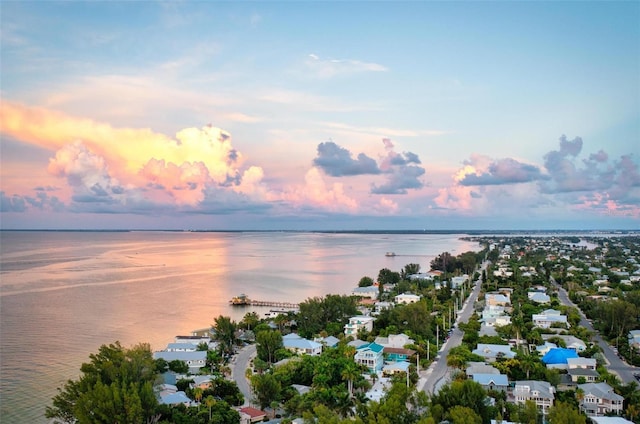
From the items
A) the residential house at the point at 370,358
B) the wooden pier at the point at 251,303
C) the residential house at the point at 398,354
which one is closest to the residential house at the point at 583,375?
the residential house at the point at 398,354

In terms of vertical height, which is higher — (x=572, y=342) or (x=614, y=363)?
(x=572, y=342)

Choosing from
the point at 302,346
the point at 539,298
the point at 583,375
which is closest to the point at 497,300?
the point at 539,298

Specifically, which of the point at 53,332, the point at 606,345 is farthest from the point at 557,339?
the point at 53,332

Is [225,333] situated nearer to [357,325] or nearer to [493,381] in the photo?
[357,325]

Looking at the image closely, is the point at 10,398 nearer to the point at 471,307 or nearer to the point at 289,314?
the point at 289,314

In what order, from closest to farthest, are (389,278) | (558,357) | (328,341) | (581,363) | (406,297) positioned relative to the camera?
(581,363), (558,357), (328,341), (406,297), (389,278)

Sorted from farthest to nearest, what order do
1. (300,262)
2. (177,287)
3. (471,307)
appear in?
(300,262)
(177,287)
(471,307)

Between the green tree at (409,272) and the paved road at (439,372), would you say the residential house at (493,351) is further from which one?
the green tree at (409,272)
